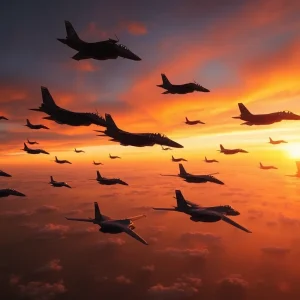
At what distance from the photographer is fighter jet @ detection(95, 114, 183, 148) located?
29.6 meters

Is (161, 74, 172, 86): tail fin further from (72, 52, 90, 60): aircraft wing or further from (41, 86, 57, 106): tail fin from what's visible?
(41, 86, 57, 106): tail fin

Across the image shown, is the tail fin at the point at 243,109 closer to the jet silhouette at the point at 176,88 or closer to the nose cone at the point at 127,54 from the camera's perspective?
the jet silhouette at the point at 176,88

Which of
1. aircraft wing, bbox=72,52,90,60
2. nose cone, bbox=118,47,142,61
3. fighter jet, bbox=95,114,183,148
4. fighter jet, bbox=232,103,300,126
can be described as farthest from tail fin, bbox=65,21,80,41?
fighter jet, bbox=232,103,300,126

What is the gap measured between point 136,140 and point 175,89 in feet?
36.5

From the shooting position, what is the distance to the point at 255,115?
3941 cm

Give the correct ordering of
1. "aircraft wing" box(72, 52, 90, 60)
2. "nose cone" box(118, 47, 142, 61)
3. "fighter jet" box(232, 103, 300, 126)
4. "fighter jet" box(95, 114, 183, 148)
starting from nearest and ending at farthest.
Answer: "nose cone" box(118, 47, 142, 61) < "aircraft wing" box(72, 52, 90, 60) < "fighter jet" box(95, 114, 183, 148) < "fighter jet" box(232, 103, 300, 126)

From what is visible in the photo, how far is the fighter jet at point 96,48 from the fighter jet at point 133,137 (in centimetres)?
738

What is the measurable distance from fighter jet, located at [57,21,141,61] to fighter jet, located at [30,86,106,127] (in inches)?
230

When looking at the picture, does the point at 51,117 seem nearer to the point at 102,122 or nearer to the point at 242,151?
the point at 102,122

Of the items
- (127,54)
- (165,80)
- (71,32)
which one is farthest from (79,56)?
(165,80)

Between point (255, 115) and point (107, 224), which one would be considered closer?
point (255, 115)

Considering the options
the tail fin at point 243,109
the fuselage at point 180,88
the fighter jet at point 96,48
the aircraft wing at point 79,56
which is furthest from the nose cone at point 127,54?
the tail fin at point 243,109

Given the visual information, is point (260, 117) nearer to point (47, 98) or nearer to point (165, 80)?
point (165, 80)

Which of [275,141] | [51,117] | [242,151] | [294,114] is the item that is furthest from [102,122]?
[275,141]
